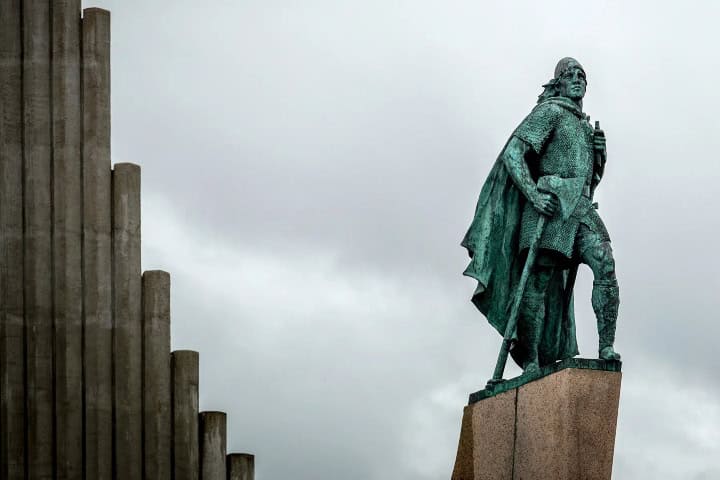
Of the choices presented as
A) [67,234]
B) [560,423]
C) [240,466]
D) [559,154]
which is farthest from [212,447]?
[559,154]

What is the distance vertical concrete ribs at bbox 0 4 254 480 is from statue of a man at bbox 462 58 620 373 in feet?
11.0

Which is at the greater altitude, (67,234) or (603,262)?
(67,234)

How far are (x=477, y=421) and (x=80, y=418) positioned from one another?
4055 mm

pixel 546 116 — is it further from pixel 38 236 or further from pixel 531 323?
pixel 38 236

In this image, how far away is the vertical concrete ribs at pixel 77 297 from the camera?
2405 cm

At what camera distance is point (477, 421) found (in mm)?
23953

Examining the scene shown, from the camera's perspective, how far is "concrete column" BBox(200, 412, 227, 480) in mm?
24766

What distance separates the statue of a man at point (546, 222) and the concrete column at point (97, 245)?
380 centimetres

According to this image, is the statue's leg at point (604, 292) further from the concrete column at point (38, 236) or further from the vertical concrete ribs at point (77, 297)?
the concrete column at point (38, 236)

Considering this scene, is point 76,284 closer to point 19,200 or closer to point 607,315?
point 19,200

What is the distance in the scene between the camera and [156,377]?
80.7 ft

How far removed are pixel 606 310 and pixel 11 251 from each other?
6184 millimetres

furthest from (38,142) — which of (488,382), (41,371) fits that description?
(488,382)

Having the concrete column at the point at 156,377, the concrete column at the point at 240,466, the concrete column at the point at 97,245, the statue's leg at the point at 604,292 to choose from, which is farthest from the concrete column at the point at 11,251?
the statue's leg at the point at 604,292
